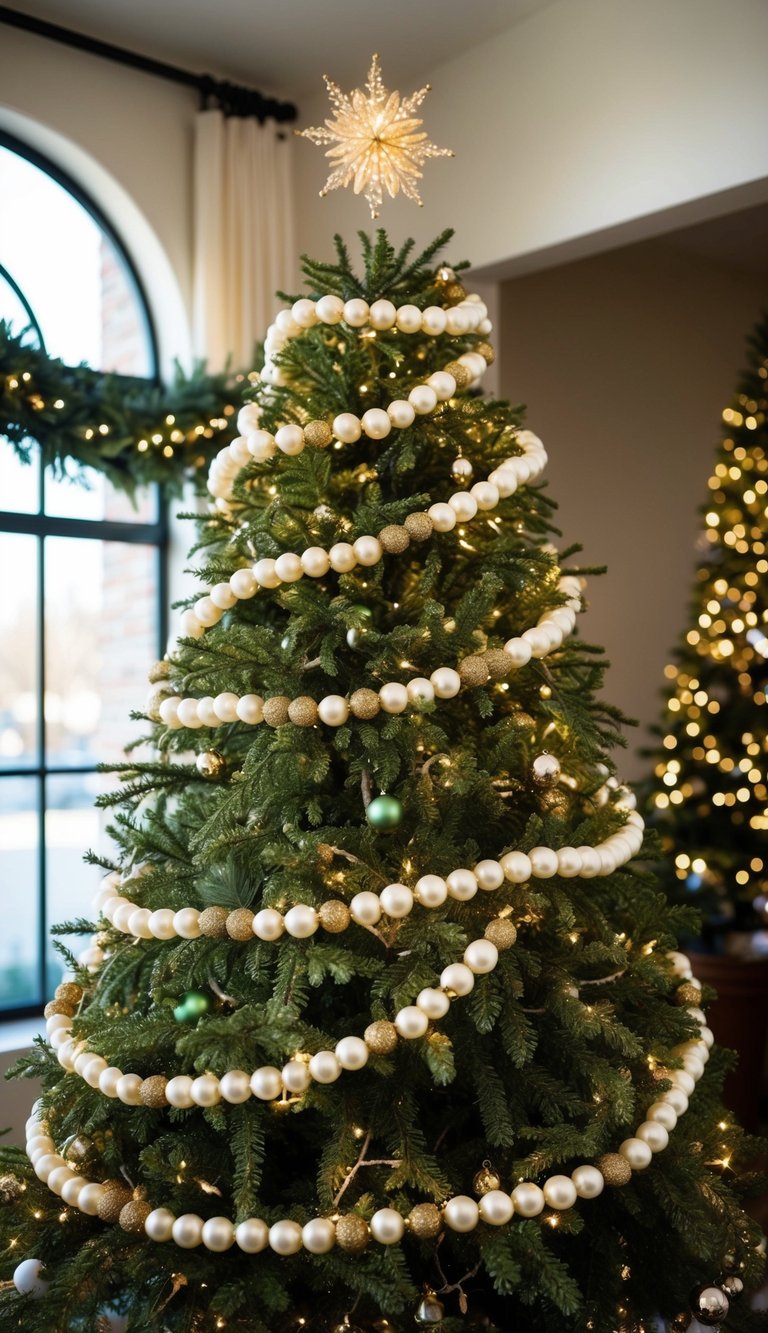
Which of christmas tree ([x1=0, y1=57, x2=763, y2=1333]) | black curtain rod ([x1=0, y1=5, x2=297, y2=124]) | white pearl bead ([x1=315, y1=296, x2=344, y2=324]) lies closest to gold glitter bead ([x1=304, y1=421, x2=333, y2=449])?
christmas tree ([x1=0, y1=57, x2=763, y2=1333])

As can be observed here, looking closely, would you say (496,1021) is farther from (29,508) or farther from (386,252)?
(29,508)

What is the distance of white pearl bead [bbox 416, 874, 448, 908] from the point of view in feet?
4.33

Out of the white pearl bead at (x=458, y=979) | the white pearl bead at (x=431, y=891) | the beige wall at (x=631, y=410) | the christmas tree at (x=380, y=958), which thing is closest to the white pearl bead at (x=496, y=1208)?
the christmas tree at (x=380, y=958)

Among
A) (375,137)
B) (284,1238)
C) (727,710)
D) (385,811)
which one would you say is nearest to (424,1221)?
(284,1238)

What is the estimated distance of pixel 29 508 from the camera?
124 inches

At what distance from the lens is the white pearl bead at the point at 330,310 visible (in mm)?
1603

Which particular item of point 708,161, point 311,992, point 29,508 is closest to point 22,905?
point 29,508

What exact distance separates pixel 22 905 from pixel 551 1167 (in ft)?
6.97

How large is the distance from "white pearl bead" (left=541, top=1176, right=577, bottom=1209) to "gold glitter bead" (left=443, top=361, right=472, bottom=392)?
1095 mm

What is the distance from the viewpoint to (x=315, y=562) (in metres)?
1.49

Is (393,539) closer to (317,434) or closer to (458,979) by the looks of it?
(317,434)

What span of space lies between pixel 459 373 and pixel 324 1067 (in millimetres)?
1000

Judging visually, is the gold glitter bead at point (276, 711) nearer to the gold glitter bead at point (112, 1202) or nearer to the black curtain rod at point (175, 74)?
the gold glitter bead at point (112, 1202)

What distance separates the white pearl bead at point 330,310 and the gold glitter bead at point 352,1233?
1.20 m
